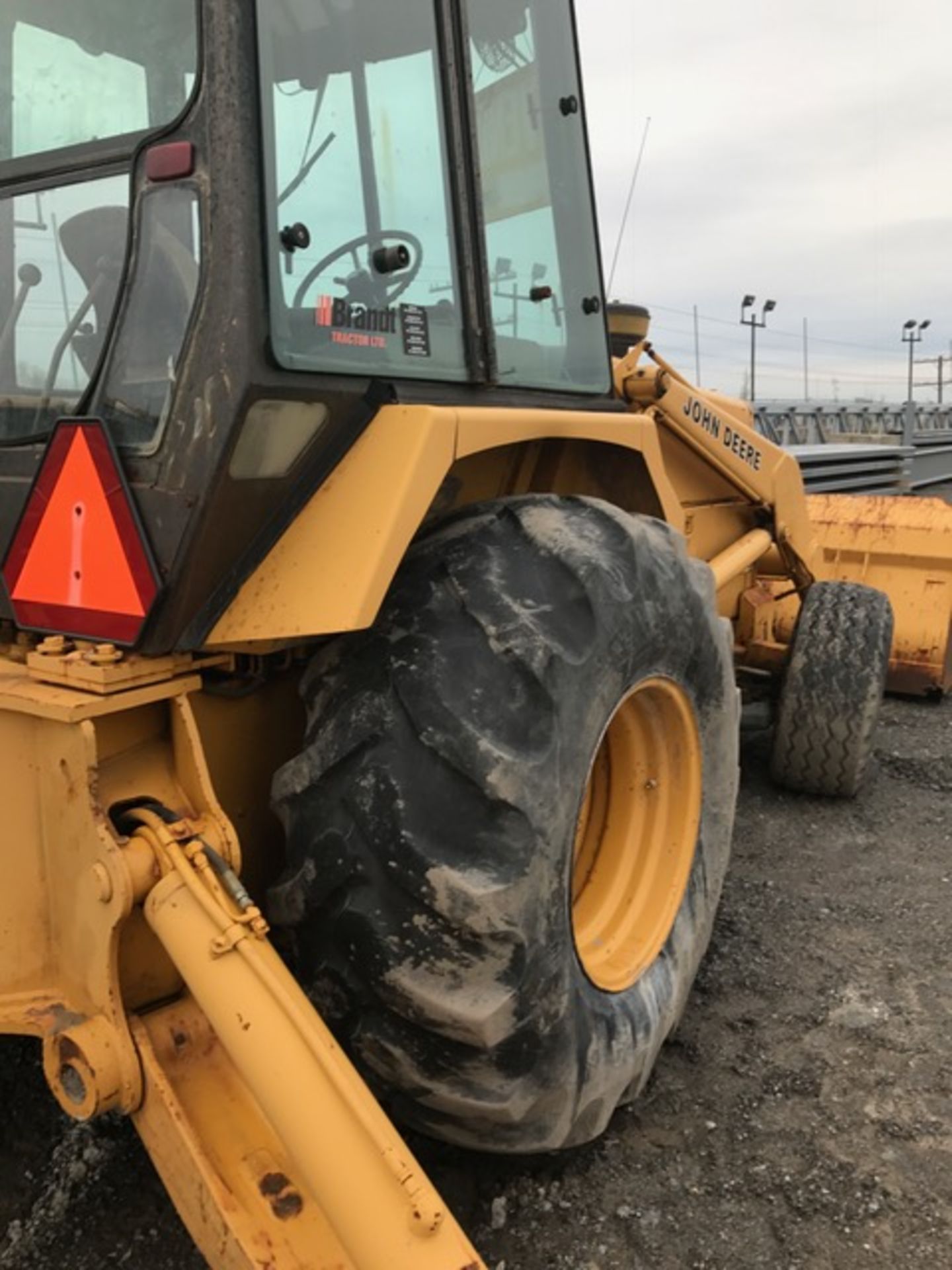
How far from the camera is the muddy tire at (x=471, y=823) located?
1689 millimetres

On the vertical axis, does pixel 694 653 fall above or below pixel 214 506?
below

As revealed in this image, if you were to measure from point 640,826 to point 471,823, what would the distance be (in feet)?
3.00

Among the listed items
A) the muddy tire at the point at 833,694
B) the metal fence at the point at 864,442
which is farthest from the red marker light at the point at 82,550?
the metal fence at the point at 864,442

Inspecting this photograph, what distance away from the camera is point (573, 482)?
2.62 metres

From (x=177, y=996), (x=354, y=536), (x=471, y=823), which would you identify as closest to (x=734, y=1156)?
(x=471, y=823)

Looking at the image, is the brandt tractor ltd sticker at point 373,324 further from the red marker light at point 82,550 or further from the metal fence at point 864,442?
the metal fence at point 864,442

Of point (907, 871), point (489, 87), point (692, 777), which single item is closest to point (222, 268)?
point (489, 87)

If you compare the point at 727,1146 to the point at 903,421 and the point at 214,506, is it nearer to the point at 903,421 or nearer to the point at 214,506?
the point at 214,506

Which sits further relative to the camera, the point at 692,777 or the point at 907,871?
the point at 907,871

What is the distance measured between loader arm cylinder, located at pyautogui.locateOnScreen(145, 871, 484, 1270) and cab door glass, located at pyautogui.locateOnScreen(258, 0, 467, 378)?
0.88m

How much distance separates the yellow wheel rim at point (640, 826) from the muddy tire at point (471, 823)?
1.16 feet

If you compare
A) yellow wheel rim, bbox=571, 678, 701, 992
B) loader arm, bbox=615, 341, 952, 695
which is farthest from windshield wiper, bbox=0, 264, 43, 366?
loader arm, bbox=615, 341, 952, 695

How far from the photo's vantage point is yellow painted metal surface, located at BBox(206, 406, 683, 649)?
1694 mm

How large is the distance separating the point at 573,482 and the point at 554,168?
0.75 meters
